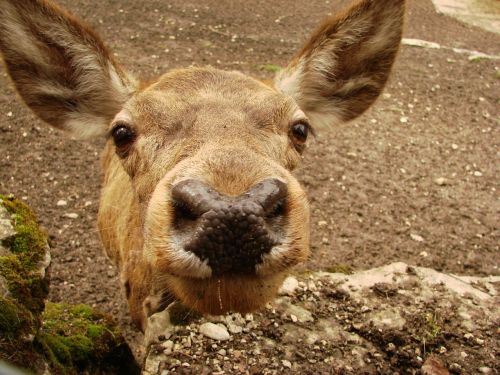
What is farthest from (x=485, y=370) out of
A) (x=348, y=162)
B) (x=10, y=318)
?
(x=348, y=162)

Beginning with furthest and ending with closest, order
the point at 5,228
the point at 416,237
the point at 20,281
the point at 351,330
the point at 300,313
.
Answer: the point at 416,237 < the point at 300,313 < the point at 351,330 < the point at 5,228 < the point at 20,281

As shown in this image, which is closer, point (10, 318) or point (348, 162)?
point (10, 318)

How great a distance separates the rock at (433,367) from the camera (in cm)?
385

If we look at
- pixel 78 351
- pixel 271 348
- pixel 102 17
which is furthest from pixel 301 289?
pixel 102 17

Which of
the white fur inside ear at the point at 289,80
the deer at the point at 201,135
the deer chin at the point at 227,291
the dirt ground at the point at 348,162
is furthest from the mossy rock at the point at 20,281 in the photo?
the white fur inside ear at the point at 289,80

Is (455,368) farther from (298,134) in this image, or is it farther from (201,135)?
(201,135)

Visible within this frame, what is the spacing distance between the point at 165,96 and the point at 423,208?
489 cm

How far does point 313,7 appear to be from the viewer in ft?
48.4

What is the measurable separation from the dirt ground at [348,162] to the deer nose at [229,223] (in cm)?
295

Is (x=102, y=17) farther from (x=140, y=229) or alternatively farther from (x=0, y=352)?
(x=0, y=352)

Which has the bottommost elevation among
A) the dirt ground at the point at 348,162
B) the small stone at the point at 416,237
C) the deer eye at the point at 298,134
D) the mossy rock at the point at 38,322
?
the small stone at the point at 416,237

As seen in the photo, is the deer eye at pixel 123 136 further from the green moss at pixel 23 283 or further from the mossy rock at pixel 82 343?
the mossy rock at pixel 82 343

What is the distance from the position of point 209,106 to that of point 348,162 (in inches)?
196

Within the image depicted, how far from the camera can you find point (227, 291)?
2590 millimetres
